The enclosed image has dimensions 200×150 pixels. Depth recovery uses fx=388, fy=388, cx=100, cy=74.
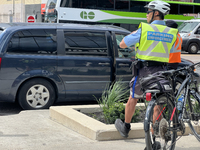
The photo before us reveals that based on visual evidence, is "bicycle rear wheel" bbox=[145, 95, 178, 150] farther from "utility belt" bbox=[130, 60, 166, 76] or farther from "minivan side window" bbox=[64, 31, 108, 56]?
"minivan side window" bbox=[64, 31, 108, 56]

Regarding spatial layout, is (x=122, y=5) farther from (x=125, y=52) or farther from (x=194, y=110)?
(x=194, y=110)

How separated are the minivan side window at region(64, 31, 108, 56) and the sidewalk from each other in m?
1.94

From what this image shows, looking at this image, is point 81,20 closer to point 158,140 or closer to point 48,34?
point 48,34

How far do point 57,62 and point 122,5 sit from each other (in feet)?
69.0

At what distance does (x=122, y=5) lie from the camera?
27641mm

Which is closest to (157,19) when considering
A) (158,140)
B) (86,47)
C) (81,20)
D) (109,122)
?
(158,140)

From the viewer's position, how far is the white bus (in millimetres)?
24873

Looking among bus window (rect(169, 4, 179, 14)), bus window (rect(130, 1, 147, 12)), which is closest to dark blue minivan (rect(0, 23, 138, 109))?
bus window (rect(130, 1, 147, 12))

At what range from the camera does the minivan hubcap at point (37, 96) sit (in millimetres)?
7227

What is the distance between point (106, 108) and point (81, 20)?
2024 centimetres

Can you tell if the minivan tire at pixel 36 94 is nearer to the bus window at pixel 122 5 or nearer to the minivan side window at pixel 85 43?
the minivan side window at pixel 85 43

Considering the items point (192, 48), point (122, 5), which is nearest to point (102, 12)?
point (122, 5)

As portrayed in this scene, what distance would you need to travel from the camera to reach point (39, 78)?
727 cm

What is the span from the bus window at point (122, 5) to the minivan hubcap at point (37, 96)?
68.1 ft
